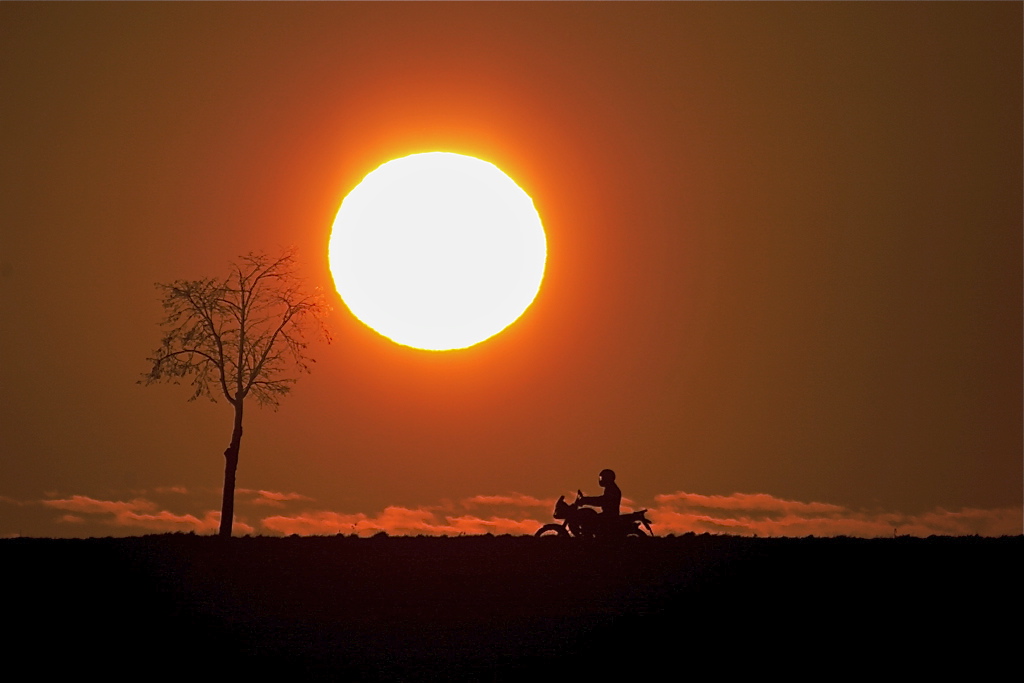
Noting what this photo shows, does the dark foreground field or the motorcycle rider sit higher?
the motorcycle rider

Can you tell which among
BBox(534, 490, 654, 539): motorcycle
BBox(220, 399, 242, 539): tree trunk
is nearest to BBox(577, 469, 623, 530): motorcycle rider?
BBox(534, 490, 654, 539): motorcycle

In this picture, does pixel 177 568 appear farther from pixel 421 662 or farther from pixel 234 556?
pixel 421 662

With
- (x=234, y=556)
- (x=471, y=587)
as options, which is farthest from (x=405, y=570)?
(x=234, y=556)

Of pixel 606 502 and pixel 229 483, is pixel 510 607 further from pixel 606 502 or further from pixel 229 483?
pixel 229 483

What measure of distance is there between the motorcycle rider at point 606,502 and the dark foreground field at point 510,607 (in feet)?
3.79

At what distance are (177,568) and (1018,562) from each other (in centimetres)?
2294

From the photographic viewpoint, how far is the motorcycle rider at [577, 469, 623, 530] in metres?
37.0

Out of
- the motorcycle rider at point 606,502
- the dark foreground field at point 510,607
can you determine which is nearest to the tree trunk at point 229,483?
the dark foreground field at point 510,607

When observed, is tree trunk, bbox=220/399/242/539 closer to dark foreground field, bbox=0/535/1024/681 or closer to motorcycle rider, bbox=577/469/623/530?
dark foreground field, bbox=0/535/1024/681

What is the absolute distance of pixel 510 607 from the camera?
30141 millimetres

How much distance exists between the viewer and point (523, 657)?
2591cm

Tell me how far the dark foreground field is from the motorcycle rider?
1.16 metres

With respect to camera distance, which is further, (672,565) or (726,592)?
(672,565)

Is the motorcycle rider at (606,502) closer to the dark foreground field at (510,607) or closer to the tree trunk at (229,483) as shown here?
the dark foreground field at (510,607)
